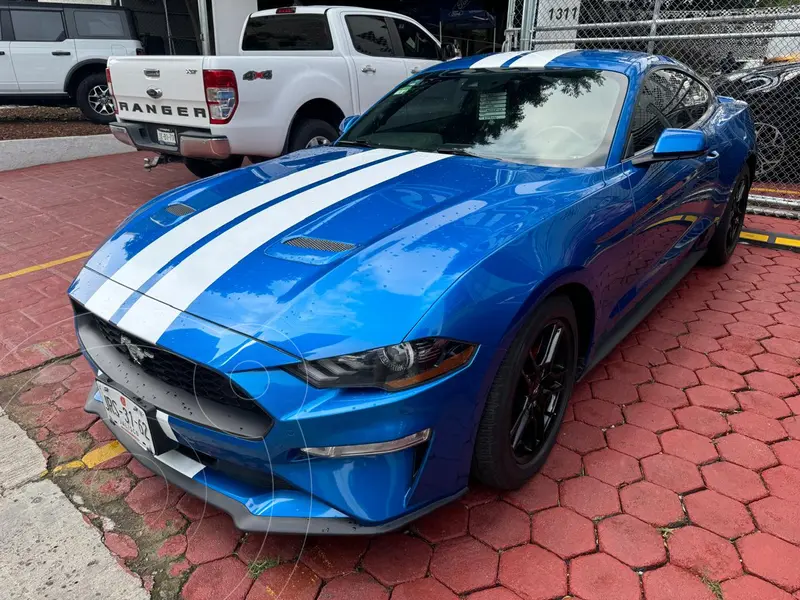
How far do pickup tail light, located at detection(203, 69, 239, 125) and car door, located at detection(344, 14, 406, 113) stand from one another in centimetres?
169

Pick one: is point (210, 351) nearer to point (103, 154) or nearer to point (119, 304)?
point (119, 304)

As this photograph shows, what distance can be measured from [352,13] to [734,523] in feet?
19.9

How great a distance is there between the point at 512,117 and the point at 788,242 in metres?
3.55

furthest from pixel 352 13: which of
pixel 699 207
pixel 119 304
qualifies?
pixel 119 304

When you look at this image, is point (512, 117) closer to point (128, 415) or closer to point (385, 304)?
point (385, 304)

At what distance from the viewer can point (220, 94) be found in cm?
495

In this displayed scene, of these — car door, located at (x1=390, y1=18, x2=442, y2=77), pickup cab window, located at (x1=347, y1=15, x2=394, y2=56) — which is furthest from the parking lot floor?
car door, located at (x1=390, y1=18, x2=442, y2=77)

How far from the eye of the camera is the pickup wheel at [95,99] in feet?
31.8

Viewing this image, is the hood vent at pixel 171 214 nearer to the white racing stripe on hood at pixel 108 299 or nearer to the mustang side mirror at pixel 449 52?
the white racing stripe on hood at pixel 108 299

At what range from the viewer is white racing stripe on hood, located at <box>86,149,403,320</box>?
199 centimetres

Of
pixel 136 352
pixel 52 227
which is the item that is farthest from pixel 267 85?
pixel 136 352

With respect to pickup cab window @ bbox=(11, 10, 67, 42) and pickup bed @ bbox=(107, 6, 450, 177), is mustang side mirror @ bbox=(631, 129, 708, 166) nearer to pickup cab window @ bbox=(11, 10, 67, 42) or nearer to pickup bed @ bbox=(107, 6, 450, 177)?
pickup bed @ bbox=(107, 6, 450, 177)

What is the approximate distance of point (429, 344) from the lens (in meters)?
1.65

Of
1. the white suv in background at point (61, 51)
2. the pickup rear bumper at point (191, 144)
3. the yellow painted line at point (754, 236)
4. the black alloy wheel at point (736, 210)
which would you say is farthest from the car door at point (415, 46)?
the white suv in background at point (61, 51)
